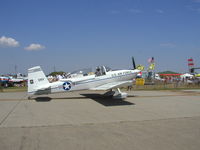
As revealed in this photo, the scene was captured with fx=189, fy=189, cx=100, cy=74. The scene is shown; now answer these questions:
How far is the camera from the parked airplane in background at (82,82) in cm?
1223

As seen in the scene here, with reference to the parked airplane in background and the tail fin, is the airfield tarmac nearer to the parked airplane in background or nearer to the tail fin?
the parked airplane in background

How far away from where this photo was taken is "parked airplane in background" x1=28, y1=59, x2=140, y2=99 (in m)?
12.2

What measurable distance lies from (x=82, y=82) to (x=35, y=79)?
10.1ft

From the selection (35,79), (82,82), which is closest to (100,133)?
(82,82)

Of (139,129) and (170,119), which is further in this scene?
(170,119)

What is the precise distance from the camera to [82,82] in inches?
513

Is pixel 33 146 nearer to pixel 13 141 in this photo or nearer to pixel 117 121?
pixel 13 141

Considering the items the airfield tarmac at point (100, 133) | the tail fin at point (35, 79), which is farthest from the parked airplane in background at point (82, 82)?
the airfield tarmac at point (100, 133)

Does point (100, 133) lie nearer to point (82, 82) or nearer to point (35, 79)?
point (82, 82)

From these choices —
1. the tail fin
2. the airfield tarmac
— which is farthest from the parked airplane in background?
the airfield tarmac

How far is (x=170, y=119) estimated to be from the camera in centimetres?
714

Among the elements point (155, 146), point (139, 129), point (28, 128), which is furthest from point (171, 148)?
point (28, 128)

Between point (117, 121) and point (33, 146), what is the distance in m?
3.30

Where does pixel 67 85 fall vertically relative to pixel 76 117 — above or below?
above
